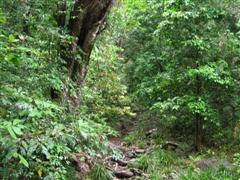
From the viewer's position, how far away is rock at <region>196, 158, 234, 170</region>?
7878mm

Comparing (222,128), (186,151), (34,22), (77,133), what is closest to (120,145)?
(186,151)

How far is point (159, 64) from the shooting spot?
446 inches

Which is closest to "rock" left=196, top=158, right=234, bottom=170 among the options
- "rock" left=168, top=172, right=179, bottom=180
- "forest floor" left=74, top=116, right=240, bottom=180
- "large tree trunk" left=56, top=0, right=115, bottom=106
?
"forest floor" left=74, top=116, right=240, bottom=180

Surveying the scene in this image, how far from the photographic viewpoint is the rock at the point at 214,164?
7878 mm

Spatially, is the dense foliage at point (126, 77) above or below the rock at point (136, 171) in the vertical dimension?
above

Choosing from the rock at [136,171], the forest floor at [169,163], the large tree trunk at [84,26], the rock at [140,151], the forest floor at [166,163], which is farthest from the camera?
the rock at [140,151]

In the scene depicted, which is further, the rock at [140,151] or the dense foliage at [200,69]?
the rock at [140,151]

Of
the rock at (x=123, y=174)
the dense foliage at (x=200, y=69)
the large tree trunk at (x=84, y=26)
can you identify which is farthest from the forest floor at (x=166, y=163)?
the large tree trunk at (x=84, y=26)

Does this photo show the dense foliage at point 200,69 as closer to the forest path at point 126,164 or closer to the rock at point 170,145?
the rock at point 170,145

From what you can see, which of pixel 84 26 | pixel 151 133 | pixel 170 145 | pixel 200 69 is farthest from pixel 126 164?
pixel 84 26

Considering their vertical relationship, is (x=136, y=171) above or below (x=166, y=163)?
below

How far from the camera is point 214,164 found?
8.05m

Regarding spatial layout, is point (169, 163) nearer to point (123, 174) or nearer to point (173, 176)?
point (173, 176)

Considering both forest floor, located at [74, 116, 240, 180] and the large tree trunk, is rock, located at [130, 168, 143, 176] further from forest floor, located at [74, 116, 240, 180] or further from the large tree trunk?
the large tree trunk
